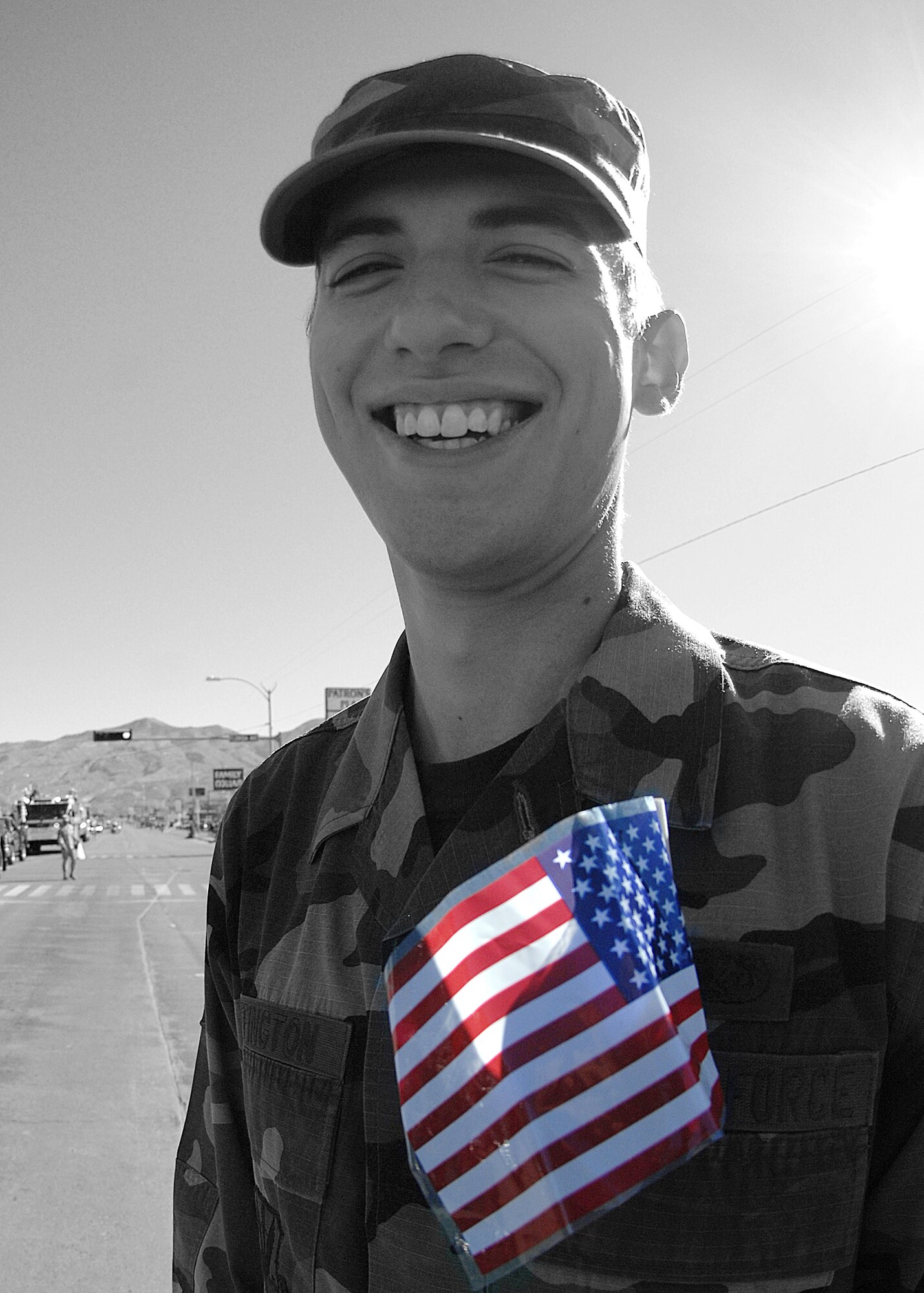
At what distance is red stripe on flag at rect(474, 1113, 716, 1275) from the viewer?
1.16m

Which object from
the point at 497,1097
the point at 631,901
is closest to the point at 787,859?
the point at 631,901

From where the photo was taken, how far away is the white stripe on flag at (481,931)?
1214 mm

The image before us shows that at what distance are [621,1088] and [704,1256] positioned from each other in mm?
268

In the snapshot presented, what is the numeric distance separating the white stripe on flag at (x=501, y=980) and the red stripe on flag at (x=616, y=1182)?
178mm

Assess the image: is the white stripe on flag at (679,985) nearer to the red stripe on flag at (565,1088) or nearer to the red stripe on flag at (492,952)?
the red stripe on flag at (565,1088)

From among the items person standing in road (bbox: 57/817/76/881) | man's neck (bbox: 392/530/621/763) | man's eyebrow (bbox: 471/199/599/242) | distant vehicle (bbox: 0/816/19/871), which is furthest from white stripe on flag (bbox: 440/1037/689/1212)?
distant vehicle (bbox: 0/816/19/871)

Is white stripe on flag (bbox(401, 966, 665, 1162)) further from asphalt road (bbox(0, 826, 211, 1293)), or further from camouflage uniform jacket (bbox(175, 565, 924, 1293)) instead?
asphalt road (bbox(0, 826, 211, 1293))

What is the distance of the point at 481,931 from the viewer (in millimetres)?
1231

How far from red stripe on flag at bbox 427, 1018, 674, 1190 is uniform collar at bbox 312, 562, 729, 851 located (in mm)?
300

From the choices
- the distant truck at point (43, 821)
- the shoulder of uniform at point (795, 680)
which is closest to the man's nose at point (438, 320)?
the shoulder of uniform at point (795, 680)

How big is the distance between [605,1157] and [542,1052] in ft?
0.43

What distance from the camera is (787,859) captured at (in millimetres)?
1337

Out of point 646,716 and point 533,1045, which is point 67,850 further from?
point 533,1045

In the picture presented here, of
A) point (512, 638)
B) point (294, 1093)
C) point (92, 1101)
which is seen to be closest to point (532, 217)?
point (512, 638)
